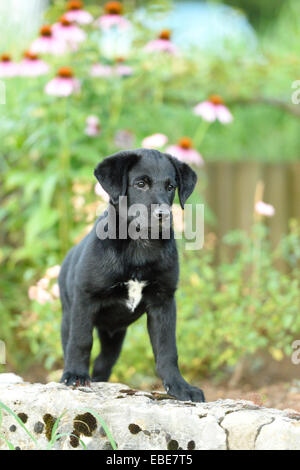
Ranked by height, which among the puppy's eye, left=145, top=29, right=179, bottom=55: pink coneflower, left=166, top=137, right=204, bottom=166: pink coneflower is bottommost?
the puppy's eye

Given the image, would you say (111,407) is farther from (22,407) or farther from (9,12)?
(9,12)

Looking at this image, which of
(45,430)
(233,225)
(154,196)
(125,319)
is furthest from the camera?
(233,225)

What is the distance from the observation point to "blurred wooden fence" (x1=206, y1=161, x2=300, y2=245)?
6312mm

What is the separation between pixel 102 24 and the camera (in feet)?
16.7

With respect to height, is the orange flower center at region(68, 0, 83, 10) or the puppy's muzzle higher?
the orange flower center at region(68, 0, 83, 10)

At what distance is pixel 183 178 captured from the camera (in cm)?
321

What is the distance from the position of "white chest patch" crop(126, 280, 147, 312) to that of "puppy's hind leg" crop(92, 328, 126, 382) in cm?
58

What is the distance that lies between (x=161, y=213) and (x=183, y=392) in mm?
798

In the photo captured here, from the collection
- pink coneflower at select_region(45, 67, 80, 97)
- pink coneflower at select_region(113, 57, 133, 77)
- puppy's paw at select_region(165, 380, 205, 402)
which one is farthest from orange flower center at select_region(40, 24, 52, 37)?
puppy's paw at select_region(165, 380, 205, 402)

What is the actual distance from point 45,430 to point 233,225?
3.96 metres

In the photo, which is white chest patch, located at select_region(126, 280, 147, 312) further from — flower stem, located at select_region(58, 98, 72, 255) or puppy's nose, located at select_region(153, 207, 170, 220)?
flower stem, located at select_region(58, 98, 72, 255)

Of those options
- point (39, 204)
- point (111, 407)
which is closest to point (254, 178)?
point (39, 204)

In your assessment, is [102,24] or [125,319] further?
[102,24]
